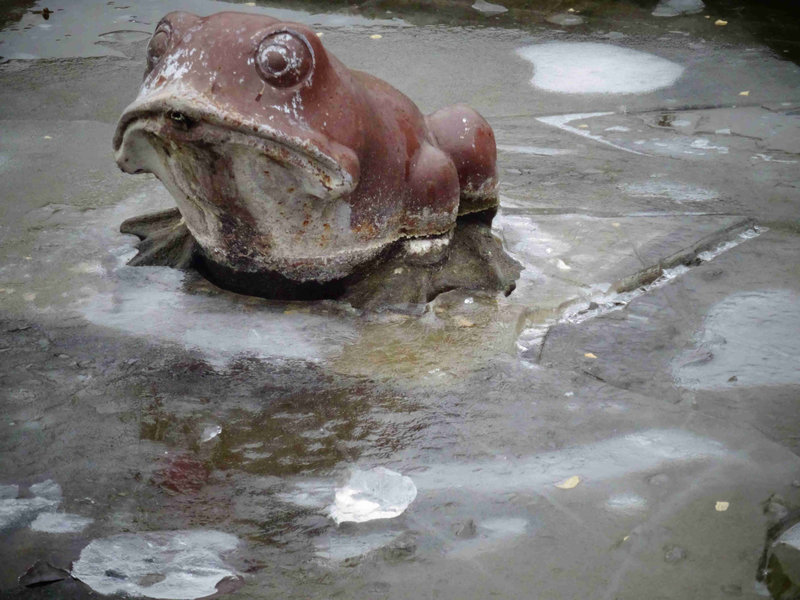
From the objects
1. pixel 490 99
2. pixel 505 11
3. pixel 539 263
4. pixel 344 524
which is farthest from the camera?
pixel 505 11

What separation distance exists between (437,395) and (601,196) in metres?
2.16

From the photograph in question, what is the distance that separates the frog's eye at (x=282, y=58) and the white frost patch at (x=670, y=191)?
2404 millimetres

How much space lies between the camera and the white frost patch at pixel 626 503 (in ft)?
8.43

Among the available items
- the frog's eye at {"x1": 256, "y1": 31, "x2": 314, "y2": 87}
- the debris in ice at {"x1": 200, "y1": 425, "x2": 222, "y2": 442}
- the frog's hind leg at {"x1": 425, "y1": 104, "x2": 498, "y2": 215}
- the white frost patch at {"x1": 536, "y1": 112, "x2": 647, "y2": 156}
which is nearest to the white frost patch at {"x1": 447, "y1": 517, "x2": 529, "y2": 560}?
the debris in ice at {"x1": 200, "y1": 425, "x2": 222, "y2": 442}

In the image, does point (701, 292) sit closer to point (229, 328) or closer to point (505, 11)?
point (229, 328)

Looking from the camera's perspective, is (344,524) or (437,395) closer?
(344,524)

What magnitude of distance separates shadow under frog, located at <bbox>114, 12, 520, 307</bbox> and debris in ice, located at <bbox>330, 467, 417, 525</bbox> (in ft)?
3.50

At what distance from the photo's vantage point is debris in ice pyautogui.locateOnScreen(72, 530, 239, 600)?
2.25 m

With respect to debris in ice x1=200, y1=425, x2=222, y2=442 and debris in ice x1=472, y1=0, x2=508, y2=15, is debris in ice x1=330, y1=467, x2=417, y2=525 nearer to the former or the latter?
debris in ice x1=200, y1=425, x2=222, y2=442

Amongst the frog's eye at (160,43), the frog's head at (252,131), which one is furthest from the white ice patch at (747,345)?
the frog's eye at (160,43)

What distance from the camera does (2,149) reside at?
5.29 metres

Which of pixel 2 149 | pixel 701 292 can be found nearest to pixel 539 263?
pixel 701 292

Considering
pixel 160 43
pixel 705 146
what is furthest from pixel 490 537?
pixel 705 146

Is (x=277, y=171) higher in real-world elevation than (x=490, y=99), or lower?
higher
